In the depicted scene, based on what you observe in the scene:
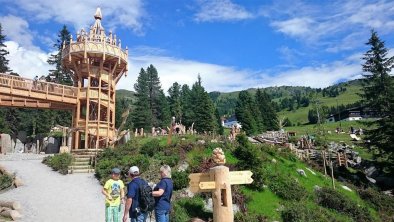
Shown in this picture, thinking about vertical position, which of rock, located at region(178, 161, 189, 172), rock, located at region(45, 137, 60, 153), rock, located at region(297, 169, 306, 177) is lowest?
rock, located at region(297, 169, 306, 177)

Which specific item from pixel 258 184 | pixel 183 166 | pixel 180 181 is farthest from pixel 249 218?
pixel 183 166

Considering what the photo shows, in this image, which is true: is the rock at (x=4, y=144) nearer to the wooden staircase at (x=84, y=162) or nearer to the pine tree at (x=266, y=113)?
the wooden staircase at (x=84, y=162)

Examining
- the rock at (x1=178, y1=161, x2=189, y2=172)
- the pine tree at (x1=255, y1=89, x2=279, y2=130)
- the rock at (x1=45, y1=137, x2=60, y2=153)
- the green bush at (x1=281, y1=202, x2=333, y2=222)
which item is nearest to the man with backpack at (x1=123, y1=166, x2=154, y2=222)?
the green bush at (x1=281, y1=202, x2=333, y2=222)

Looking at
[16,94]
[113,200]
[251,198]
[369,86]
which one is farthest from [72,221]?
[369,86]

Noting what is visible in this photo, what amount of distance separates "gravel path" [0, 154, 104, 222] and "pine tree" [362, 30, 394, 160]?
24793 mm

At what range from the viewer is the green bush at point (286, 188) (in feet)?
66.1

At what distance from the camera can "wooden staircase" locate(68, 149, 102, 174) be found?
2305 centimetres

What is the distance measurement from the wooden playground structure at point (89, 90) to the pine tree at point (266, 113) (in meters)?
40.1

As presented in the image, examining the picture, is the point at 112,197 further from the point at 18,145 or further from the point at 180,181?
the point at 18,145

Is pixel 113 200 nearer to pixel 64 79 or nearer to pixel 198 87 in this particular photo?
pixel 64 79

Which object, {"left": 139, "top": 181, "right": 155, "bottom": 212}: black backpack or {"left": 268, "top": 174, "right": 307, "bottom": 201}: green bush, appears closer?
{"left": 139, "top": 181, "right": 155, "bottom": 212}: black backpack

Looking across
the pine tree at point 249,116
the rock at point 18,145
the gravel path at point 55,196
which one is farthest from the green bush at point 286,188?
the pine tree at point 249,116

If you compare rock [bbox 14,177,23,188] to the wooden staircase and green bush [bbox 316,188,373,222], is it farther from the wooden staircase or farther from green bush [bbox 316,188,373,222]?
green bush [bbox 316,188,373,222]

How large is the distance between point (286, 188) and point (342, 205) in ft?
12.1
